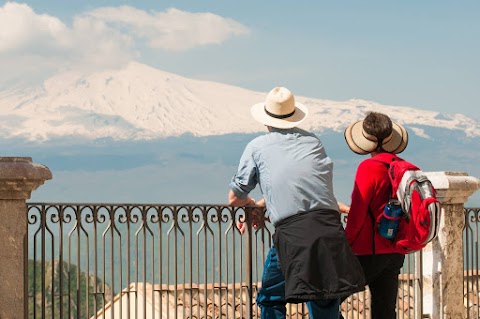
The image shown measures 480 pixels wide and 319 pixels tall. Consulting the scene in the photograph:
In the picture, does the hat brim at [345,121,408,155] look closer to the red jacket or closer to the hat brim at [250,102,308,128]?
the red jacket

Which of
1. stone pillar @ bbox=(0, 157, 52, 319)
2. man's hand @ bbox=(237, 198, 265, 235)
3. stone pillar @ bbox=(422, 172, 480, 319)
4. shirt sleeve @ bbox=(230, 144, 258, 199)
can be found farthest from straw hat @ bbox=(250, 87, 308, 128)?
stone pillar @ bbox=(422, 172, 480, 319)

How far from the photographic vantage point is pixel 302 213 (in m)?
5.45

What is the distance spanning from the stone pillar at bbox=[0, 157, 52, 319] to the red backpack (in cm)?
284

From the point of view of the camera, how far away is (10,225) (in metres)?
6.80

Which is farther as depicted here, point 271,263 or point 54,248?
point 54,248

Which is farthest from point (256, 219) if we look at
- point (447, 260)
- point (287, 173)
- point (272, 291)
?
point (447, 260)

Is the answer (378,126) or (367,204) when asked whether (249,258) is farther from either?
(378,126)

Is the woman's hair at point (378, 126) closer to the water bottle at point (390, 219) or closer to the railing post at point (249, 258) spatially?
the water bottle at point (390, 219)

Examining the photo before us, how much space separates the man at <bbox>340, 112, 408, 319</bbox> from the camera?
5.80 m

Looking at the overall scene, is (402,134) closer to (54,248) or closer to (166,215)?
(166,215)

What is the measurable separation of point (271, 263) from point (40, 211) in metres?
2.32

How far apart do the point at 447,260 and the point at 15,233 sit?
14.3ft

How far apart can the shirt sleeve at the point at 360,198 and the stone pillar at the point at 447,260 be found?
9.07 ft

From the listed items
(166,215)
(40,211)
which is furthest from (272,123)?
(40,211)
